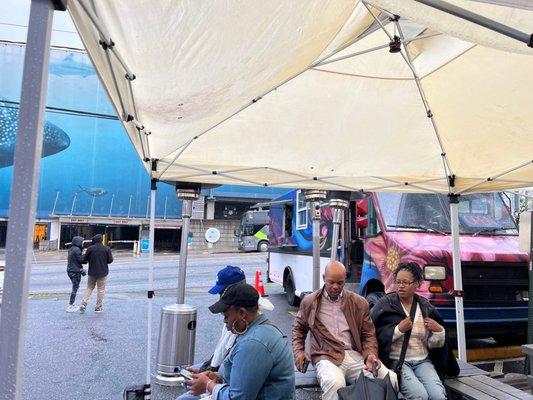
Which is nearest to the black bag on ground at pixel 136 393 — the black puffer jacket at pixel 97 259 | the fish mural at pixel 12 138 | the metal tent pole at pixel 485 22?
the metal tent pole at pixel 485 22

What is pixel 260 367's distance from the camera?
100.0 inches

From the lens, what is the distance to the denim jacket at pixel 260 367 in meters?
2.53

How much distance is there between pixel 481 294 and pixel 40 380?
237 inches

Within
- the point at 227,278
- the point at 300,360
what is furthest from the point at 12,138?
the point at 227,278

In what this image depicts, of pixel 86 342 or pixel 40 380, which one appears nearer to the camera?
pixel 40 380

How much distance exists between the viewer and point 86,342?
27.0 ft

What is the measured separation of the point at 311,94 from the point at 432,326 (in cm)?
270

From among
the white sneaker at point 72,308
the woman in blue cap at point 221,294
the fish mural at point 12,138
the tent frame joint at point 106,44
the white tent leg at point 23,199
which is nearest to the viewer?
the white tent leg at point 23,199

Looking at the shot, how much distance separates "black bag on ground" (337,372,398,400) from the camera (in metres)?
3.43

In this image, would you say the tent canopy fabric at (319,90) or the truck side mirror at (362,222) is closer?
the tent canopy fabric at (319,90)

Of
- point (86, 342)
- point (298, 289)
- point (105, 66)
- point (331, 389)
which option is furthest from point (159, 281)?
point (105, 66)

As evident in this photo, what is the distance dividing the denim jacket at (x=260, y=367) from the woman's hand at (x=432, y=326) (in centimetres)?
196

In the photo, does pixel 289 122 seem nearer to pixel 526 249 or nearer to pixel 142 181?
pixel 526 249

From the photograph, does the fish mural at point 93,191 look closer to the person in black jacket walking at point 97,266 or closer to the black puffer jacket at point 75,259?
the black puffer jacket at point 75,259
